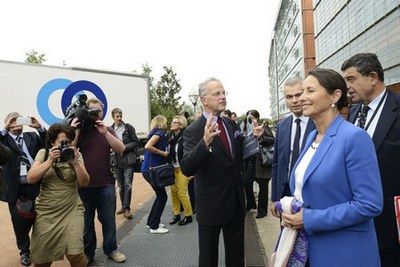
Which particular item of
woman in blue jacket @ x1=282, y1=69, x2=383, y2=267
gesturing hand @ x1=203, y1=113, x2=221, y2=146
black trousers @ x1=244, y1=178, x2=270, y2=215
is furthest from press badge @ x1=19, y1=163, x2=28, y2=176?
black trousers @ x1=244, y1=178, x2=270, y2=215

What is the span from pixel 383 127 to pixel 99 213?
10.8ft

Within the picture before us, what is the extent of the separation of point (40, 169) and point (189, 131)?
4.62ft

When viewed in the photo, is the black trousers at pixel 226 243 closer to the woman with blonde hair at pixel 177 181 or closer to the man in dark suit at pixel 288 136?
the man in dark suit at pixel 288 136

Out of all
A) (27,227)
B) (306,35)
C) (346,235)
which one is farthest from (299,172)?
(306,35)

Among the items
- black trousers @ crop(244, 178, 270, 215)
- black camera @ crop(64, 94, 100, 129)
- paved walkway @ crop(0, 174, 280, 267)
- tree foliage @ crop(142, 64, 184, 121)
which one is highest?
tree foliage @ crop(142, 64, 184, 121)

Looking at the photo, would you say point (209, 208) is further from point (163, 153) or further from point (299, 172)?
point (163, 153)

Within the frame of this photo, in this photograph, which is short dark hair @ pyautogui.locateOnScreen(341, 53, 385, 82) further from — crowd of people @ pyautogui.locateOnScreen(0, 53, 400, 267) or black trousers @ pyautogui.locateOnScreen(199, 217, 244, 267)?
black trousers @ pyautogui.locateOnScreen(199, 217, 244, 267)

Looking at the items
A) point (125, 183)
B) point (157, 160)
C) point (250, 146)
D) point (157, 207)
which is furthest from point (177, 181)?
point (250, 146)

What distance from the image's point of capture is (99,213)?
164 inches

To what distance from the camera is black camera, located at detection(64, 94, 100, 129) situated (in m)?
3.61

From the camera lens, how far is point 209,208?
3.00 meters

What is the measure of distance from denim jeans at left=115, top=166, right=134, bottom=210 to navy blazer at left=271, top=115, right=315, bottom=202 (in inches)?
152

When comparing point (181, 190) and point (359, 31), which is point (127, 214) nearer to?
point (181, 190)

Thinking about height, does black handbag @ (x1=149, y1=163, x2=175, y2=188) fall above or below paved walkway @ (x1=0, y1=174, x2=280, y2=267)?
above
